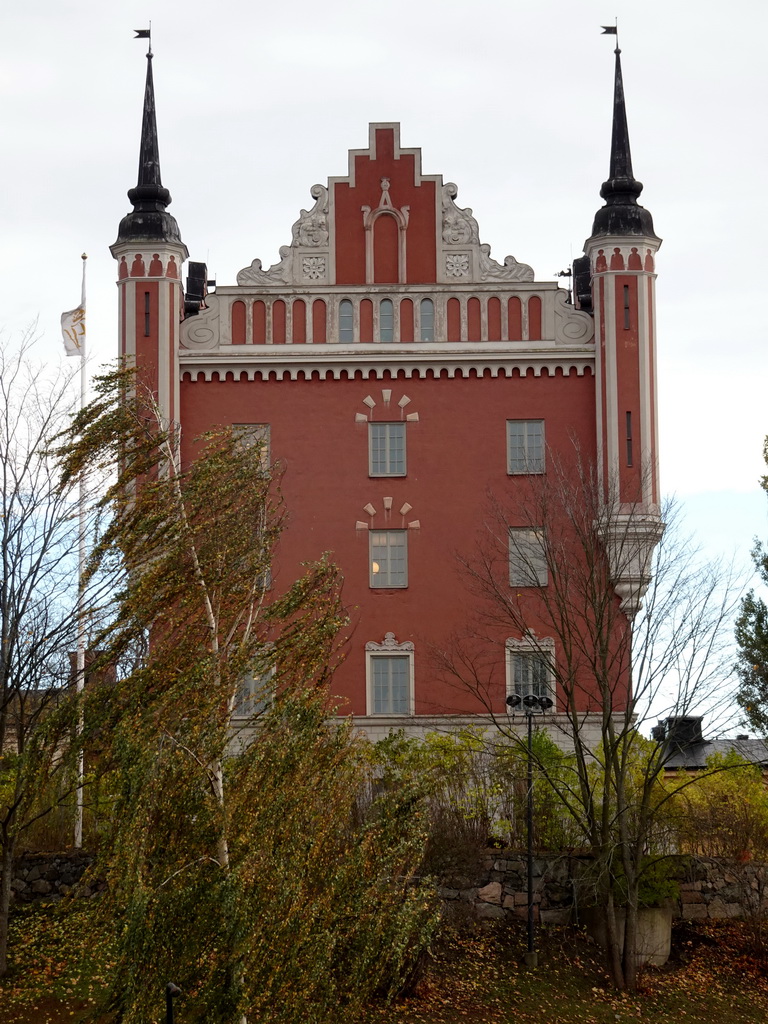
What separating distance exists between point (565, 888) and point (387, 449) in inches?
506

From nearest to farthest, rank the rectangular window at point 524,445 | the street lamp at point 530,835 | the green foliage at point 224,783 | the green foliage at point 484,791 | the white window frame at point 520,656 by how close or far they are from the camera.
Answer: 1. the green foliage at point 224,783
2. the street lamp at point 530,835
3. the green foliage at point 484,791
4. the white window frame at point 520,656
5. the rectangular window at point 524,445

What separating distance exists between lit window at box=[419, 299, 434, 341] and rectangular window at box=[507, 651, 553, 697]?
27.9 ft

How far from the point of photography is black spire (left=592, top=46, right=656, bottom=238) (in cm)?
4100

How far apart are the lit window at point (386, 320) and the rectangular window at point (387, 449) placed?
229 centimetres

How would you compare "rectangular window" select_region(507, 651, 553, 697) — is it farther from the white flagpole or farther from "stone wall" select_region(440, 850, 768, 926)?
the white flagpole

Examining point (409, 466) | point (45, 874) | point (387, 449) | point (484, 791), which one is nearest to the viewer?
point (45, 874)

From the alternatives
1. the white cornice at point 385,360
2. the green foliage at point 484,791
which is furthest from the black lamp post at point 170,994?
the white cornice at point 385,360

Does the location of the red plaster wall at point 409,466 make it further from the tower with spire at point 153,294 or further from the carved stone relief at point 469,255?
the carved stone relief at point 469,255

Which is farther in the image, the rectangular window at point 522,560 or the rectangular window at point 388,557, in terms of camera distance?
the rectangular window at point 388,557

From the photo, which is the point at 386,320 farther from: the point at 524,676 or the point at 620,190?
the point at 524,676

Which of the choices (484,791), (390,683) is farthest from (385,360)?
(484,791)

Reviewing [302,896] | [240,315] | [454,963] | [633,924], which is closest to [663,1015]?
[633,924]

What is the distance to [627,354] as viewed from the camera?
40.6 meters

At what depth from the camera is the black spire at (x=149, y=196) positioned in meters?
41.1
